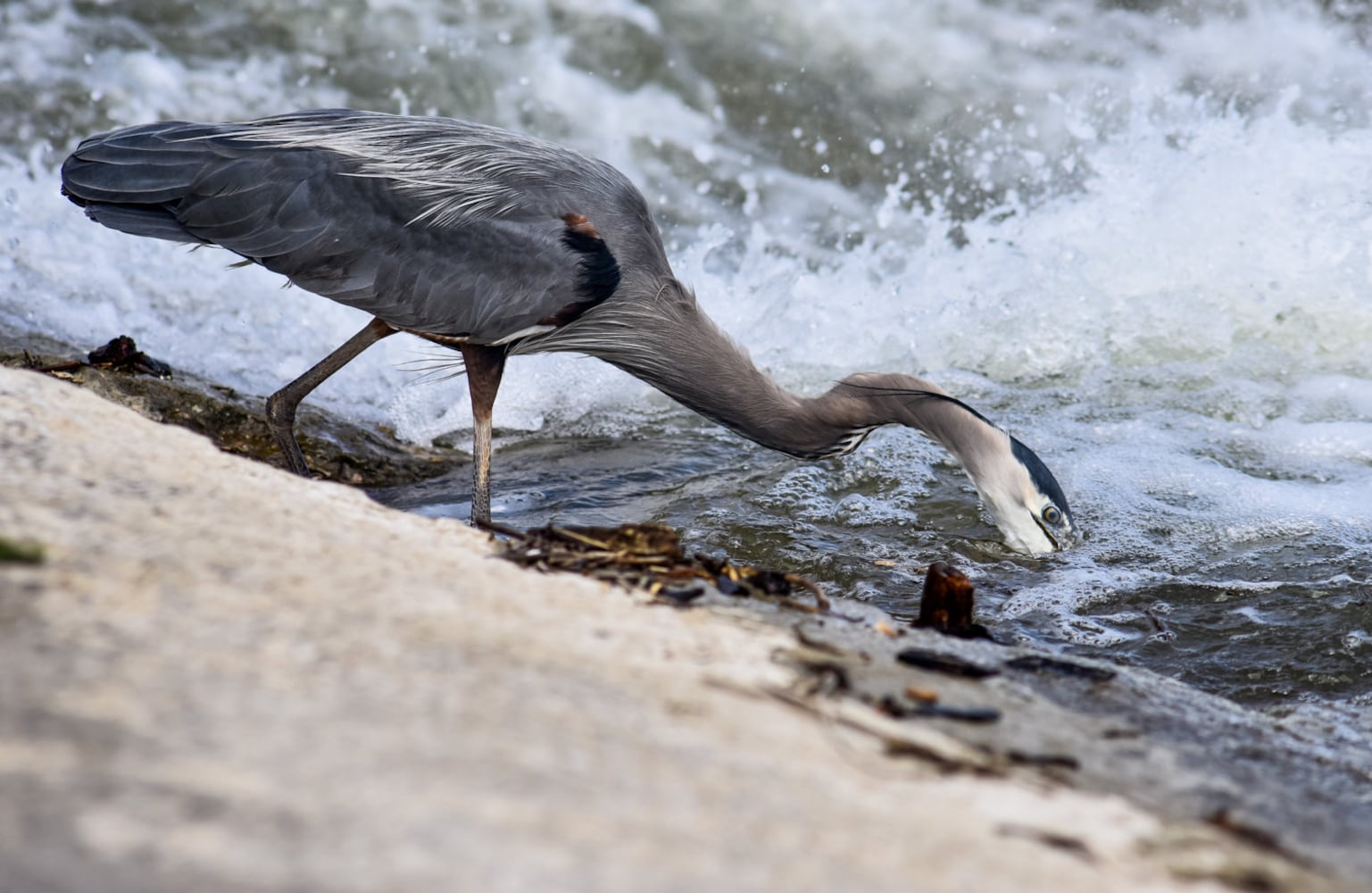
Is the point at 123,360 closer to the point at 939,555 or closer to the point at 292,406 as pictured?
the point at 292,406

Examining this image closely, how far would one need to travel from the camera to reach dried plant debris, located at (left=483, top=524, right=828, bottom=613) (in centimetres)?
285

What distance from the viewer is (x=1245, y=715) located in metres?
2.79

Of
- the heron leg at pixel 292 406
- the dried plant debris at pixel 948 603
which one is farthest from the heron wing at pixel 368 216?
the dried plant debris at pixel 948 603

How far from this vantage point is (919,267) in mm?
7918

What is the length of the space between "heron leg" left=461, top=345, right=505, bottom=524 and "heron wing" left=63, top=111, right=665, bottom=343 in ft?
0.47

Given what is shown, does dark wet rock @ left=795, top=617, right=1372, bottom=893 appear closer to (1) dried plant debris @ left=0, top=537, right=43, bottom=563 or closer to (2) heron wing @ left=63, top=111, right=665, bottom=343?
(1) dried plant debris @ left=0, top=537, right=43, bottom=563

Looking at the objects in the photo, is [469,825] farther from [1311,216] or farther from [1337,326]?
[1311,216]

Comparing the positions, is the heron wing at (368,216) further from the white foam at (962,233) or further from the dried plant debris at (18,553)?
the dried plant debris at (18,553)

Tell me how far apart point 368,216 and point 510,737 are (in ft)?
10.4

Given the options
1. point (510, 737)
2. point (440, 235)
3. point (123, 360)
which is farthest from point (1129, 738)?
point (123, 360)

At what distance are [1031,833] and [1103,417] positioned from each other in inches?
191

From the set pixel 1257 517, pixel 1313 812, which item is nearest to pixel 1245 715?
pixel 1313 812

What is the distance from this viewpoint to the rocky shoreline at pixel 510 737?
1.45 m

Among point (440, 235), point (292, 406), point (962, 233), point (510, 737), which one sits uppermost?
point (962, 233)
